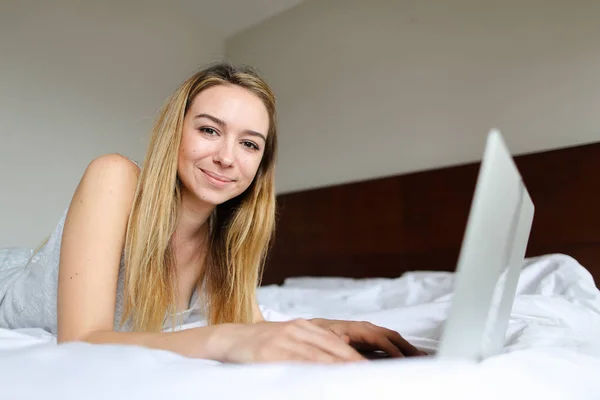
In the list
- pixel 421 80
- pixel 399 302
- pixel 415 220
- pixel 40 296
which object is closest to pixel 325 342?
pixel 40 296

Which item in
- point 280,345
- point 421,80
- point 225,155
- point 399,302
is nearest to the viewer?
point 280,345

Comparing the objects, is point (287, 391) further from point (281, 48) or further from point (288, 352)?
point (281, 48)

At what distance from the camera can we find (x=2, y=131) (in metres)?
2.31

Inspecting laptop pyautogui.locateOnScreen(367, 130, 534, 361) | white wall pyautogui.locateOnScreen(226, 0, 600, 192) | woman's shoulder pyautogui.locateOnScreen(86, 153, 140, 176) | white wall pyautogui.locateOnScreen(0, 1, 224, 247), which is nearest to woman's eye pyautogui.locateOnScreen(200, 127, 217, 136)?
woman's shoulder pyautogui.locateOnScreen(86, 153, 140, 176)

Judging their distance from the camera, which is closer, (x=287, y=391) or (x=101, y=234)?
(x=287, y=391)

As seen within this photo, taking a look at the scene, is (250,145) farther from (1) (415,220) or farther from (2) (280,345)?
(1) (415,220)

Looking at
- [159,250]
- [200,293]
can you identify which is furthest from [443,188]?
[159,250]

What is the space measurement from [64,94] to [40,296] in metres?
1.89

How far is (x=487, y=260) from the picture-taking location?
0.49 m

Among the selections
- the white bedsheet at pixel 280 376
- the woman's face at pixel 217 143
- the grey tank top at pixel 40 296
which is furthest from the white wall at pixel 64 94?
the white bedsheet at pixel 280 376

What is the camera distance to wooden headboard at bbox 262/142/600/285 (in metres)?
1.73

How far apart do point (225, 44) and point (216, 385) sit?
365 cm

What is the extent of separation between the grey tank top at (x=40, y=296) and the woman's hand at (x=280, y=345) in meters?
0.46

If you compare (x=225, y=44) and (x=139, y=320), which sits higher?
(x=225, y=44)
